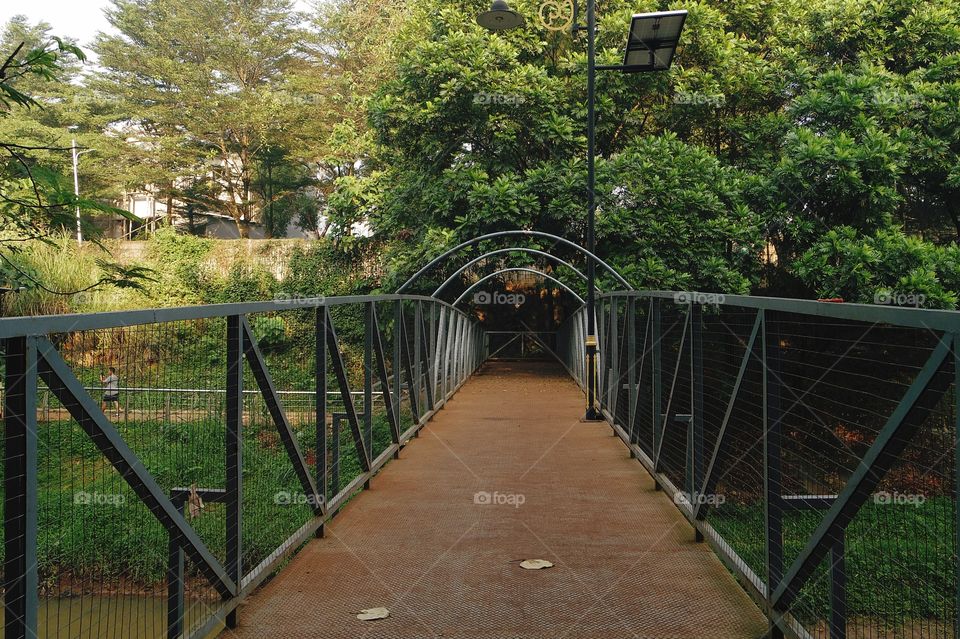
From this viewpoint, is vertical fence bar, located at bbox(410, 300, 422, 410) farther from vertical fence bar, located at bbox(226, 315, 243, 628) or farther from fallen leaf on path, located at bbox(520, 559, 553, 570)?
vertical fence bar, located at bbox(226, 315, 243, 628)

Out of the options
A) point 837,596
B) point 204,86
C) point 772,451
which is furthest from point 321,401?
point 204,86

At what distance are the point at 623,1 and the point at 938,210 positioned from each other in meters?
8.97

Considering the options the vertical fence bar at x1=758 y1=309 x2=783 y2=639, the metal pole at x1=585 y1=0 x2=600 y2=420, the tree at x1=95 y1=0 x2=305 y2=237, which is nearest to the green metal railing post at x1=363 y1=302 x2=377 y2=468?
the vertical fence bar at x1=758 y1=309 x2=783 y2=639

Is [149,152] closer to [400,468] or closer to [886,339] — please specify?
[400,468]

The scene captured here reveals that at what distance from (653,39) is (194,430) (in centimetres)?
684

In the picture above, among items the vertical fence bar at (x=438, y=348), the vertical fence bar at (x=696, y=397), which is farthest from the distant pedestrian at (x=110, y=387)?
the vertical fence bar at (x=438, y=348)

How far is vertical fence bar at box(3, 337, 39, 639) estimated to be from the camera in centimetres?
168

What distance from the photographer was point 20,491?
5.55ft

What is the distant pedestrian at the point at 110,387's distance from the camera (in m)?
2.38

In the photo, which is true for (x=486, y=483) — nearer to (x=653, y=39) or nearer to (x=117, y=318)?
(x=117, y=318)

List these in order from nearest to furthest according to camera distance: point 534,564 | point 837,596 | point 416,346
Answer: point 837,596 → point 534,564 → point 416,346

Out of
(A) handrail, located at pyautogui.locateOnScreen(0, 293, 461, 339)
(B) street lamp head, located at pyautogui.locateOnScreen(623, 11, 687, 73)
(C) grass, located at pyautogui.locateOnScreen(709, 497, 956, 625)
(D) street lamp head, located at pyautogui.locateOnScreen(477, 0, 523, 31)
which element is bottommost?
(C) grass, located at pyautogui.locateOnScreen(709, 497, 956, 625)

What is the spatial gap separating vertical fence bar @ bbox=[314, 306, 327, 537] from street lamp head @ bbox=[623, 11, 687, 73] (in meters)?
5.33

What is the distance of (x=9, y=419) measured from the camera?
Result: 5.58 ft
